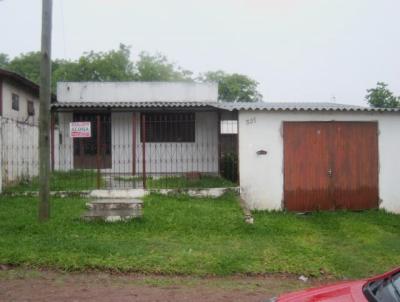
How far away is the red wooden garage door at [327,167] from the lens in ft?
33.5

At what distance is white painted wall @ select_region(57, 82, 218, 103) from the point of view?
629 inches

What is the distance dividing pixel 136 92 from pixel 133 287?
1174 cm

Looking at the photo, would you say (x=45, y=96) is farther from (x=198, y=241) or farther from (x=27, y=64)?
(x=27, y=64)

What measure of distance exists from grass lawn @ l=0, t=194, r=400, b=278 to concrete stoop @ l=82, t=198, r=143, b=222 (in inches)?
7.9

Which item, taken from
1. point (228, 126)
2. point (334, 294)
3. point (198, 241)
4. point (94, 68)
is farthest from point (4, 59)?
point (334, 294)

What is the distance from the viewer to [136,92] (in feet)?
53.1

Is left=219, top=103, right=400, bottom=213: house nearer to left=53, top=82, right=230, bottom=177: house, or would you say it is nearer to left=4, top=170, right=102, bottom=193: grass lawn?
left=4, top=170, right=102, bottom=193: grass lawn

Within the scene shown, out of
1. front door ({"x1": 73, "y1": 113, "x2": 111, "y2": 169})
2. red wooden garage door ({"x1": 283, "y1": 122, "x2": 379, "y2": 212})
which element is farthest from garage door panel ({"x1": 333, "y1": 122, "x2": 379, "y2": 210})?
front door ({"x1": 73, "y1": 113, "x2": 111, "y2": 169})

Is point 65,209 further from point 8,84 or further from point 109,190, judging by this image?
point 8,84

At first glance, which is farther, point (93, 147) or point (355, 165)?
point (93, 147)

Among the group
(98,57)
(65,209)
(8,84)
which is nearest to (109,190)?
(65,209)

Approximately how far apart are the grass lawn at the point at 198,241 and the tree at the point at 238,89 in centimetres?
3155

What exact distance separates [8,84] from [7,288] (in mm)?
10185

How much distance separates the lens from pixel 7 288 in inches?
200
